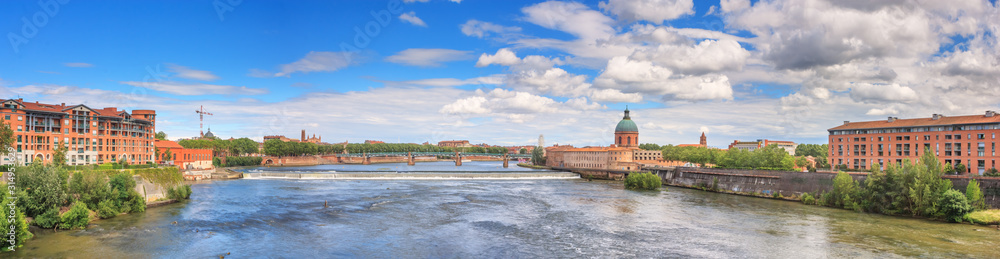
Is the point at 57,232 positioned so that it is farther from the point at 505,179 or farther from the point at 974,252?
the point at 505,179

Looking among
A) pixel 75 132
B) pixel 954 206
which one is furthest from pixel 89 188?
pixel 954 206

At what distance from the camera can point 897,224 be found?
3859 cm

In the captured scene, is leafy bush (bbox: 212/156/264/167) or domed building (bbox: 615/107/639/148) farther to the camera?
domed building (bbox: 615/107/639/148)

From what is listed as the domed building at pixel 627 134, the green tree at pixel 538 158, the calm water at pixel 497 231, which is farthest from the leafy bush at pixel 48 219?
the green tree at pixel 538 158

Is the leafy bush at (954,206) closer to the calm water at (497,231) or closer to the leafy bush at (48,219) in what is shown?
the calm water at (497,231)

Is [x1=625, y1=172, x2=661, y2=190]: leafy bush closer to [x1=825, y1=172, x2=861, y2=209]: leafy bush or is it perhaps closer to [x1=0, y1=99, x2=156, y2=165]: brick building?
[x1=825, y1=172, x2=861, y2=209]: leafy bush

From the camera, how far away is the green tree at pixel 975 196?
4047 centimetres

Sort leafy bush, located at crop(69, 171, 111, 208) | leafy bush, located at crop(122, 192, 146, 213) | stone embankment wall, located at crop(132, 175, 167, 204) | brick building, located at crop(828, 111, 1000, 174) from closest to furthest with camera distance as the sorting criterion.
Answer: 1. leafy bush, located at crop(69, 171, 111, 208)
2. leafy bush, located at crop(122, 192, 146, 213)
3. stone embankment wall, located at crop(132, 175, 167, 204)
4. brick building, located at crop(828, 111, 1000, 174)

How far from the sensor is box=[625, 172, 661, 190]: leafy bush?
71812mm

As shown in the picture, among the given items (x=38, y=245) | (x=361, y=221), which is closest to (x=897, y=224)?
(x=361, y=221)

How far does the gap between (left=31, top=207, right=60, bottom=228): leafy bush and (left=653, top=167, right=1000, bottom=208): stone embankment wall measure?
61368 mm

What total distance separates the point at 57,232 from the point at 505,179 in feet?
206

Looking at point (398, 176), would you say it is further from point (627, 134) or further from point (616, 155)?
point (627, 134)

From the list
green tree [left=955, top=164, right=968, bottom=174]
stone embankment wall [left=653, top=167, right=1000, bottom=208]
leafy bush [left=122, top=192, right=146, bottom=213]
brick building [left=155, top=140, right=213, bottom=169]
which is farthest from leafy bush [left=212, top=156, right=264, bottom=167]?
green tree [left=955, top=164, right=968, bottom=174]
